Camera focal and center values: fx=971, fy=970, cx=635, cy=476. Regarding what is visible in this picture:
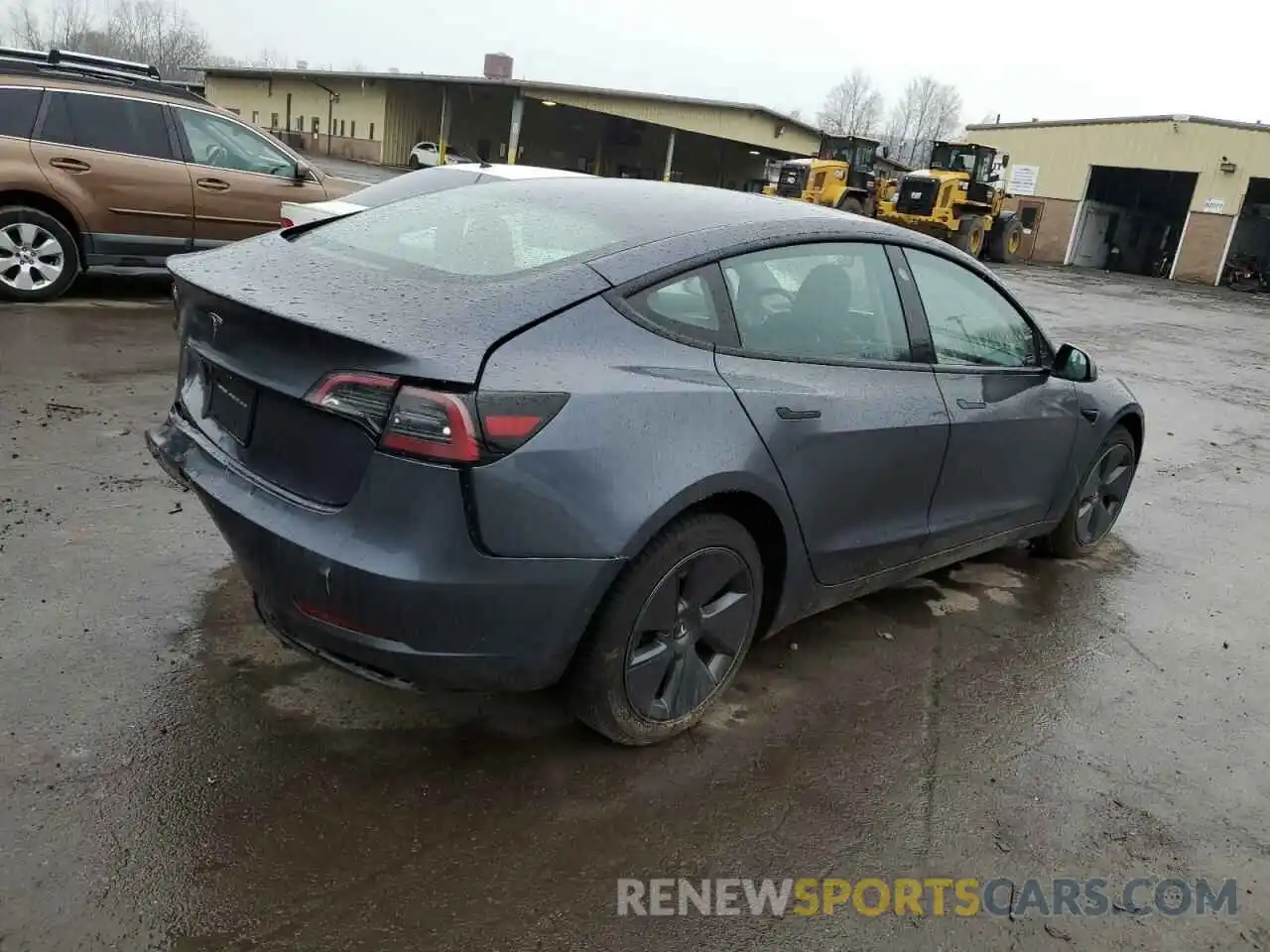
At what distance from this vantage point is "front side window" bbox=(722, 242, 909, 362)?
9.85 ft

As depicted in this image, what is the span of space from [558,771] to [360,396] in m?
1.24

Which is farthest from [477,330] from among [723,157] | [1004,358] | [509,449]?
[723,157]

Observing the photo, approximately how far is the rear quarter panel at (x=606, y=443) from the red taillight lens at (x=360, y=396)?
0.79 ft

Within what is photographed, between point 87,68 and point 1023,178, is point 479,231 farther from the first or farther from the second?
point 1023,178

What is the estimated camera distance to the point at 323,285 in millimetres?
2705

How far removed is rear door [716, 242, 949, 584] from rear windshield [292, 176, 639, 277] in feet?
1.62

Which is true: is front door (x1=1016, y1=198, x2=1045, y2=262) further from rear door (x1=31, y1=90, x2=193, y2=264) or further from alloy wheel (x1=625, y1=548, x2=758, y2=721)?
alloy wheel (x1=625, y1=548, x2=758, y2=721)

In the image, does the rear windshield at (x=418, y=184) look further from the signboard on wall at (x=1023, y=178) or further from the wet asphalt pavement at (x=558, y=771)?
the signboard on wall at (x=1023, y=178)

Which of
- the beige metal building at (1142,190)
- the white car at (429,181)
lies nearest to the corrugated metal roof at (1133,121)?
the beige metal building at (1142,190)

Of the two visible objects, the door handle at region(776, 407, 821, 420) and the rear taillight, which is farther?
the door handle at region(776, 407, 821, 420)

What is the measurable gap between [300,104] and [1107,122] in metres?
40.0

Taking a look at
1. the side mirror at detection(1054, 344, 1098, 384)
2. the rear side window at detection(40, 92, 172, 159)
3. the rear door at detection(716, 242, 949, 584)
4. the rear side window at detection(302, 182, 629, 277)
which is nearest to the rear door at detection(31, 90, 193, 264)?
the rear side window at detection(40, 92, 172, 159)

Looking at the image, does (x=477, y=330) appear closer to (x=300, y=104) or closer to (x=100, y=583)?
(x=100, y=583)

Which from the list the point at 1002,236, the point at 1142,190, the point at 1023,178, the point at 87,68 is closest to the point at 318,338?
the point at 87,68
